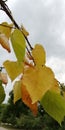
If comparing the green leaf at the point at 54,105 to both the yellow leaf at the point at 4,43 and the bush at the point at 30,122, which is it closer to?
the yellow leaf at the point at 4,43

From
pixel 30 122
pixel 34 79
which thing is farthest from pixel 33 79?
pixel 30 122

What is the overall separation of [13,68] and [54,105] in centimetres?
5

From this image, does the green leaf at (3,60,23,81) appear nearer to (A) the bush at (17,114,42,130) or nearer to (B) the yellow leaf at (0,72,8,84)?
(B) the yellow leaf at (0,72,8,84)

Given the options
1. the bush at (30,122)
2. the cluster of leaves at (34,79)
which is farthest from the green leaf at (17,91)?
the bush at (30,122)

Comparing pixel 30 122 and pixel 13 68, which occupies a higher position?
pixel 30 122

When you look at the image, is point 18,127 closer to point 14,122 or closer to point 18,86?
point 14,122

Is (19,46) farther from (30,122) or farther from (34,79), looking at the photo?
(30,122)

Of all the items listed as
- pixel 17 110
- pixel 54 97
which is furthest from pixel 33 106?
pixel 17 110

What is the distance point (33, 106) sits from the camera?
0.30 metres

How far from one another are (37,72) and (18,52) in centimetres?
2

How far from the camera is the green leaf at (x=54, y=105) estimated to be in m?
0.30

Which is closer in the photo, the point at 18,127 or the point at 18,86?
the point at 18,86

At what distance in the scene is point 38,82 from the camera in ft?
0.89

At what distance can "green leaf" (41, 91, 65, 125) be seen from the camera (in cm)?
30
